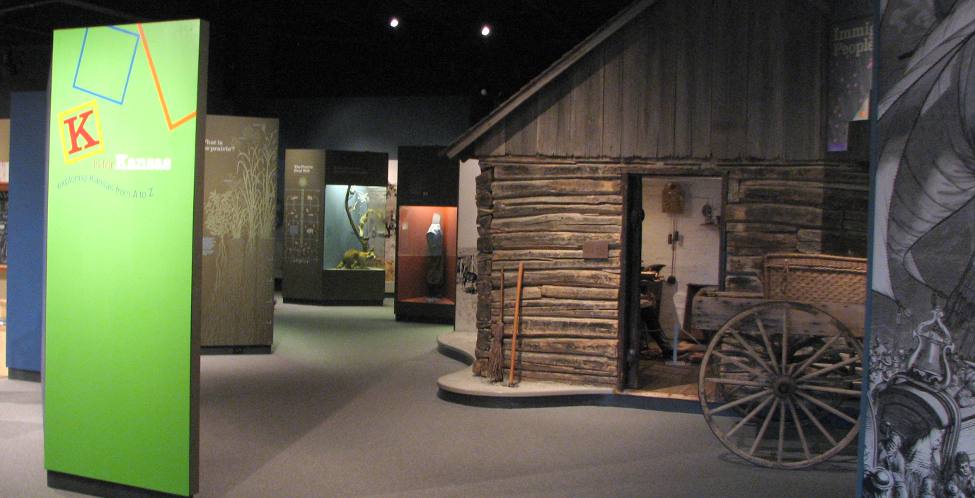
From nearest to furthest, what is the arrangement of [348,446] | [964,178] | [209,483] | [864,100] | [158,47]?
[964,178] → [158,47] → [209,483] → [348,446] → [864,100]

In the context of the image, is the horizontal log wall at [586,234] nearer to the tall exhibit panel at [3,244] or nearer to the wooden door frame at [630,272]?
the wooden door frame at [630,272]

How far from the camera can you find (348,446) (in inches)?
306

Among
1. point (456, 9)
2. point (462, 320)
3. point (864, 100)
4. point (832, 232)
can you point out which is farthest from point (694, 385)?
point (456, 9)

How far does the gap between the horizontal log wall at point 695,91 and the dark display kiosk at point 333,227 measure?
9423mm

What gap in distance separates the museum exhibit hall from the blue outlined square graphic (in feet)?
0.07

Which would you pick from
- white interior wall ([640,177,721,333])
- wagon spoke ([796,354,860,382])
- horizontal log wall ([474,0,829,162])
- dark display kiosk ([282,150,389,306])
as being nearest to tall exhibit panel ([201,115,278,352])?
horizontal log wall ([474,0,829,162])

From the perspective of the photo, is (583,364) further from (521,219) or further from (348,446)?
(348,446)

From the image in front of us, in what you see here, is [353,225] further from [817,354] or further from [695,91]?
[817,354]

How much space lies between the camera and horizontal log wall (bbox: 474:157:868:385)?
8.94 metres

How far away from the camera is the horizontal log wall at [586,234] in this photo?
8938mm

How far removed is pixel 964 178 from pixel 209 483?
17.0ft

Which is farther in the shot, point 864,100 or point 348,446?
point 864,100

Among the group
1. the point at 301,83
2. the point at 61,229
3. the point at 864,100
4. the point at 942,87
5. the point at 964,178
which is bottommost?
the point at 61,229

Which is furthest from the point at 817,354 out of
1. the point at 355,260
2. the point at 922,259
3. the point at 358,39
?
the point at 358,39
